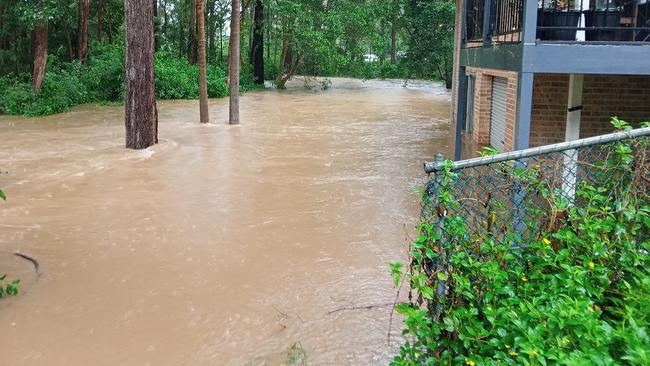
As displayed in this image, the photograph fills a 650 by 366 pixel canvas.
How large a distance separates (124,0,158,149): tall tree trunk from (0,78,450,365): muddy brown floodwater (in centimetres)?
59

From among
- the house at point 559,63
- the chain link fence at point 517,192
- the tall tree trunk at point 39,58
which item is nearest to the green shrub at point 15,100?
the tall tree trunk at point 39,58

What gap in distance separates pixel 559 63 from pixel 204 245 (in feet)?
15.0

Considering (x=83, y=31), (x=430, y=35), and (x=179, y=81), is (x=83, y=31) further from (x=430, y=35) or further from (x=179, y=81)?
(x=430, y=35)

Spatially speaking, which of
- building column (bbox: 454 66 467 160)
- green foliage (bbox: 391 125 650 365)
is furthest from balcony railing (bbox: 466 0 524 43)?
green foliage (bbox: 391 125 650 365)

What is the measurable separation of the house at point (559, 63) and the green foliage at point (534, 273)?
9.64 feet

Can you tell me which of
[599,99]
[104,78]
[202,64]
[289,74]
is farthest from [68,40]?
[599,99]

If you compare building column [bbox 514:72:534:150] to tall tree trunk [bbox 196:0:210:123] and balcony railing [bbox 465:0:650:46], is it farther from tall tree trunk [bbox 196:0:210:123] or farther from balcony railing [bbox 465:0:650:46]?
tall tree trunk [bbox 196:0:210:123]

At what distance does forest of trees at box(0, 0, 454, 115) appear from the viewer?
22.8 m

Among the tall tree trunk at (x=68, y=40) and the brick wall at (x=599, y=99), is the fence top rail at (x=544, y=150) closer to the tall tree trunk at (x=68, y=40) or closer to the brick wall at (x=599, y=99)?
the brick wall at (x=599, y=99)

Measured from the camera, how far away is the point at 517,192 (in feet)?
12.9

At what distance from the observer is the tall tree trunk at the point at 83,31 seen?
2606 cm

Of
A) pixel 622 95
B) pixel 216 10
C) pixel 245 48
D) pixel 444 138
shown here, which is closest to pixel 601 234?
pixel 622 95

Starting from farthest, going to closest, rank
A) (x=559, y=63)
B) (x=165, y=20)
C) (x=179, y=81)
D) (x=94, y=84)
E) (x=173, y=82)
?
(x=165, y=20), (x=179, y=81), (x=173, y=82), (x=94, y=84), (x=559, y=63)

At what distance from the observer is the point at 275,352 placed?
522 centimetres
